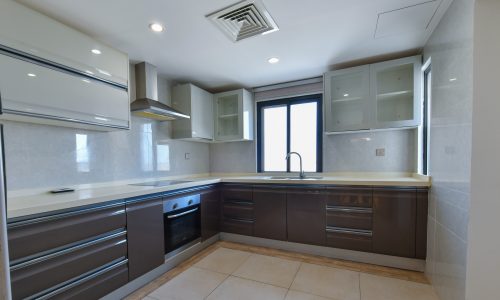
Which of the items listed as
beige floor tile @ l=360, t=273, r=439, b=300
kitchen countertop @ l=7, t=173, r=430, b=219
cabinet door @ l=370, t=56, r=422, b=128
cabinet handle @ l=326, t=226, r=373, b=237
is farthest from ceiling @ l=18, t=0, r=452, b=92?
beige floor tile @ l=360, t=273, r=439, b=300

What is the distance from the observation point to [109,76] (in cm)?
184

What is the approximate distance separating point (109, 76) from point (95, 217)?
118cm

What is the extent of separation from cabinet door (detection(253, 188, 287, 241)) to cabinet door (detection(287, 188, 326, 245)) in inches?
3.2

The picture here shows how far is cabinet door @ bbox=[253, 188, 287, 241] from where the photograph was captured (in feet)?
8.10

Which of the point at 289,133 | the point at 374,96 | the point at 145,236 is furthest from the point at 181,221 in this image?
the point at 374,96

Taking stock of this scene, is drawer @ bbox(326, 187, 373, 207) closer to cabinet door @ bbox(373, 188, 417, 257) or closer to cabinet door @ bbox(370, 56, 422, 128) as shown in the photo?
cabinet door @ bbox(373, 188, 417, 257)

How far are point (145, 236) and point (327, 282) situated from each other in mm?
1617

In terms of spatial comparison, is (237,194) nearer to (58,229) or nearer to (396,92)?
(58,229)

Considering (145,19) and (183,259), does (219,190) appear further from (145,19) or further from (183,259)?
(145,19)

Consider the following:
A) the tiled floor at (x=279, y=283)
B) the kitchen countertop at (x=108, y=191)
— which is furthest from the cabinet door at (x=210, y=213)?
the tiled floor at (x=279, y=283)

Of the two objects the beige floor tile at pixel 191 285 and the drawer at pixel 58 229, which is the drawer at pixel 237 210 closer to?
the beige floor tile at pixel 191 285

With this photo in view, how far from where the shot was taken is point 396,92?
2289mm

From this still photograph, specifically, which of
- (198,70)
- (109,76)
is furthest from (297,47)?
(109,76)

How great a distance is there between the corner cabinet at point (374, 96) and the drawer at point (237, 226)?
1.53m
